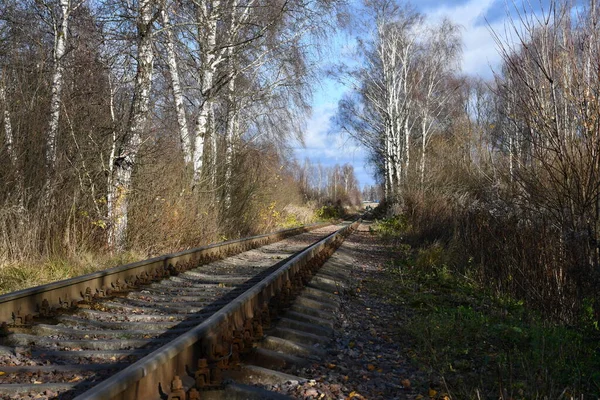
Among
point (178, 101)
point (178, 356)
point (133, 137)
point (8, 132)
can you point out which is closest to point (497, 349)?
point (178, 356)

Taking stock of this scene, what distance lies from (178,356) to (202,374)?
0.18 meters

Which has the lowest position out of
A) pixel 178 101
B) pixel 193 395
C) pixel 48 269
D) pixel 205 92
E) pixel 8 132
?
pixel 193 395

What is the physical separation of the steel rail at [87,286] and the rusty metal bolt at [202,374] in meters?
1.95

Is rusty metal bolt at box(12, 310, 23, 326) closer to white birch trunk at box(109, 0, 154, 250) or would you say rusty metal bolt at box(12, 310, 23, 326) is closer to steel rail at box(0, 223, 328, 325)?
steel rail at box(0, 223, 328, 325)

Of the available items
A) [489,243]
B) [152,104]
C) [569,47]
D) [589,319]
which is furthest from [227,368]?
[152,104]

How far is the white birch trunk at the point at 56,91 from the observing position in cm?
816

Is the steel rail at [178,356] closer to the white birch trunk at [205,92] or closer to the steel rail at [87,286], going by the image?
the steel rail at [87,286]

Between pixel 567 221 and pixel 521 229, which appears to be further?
pixel 521 229

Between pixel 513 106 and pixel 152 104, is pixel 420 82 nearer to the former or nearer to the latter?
pixel 152 104

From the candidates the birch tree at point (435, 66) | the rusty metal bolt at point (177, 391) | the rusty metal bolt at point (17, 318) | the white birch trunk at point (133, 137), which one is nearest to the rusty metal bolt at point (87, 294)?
the rusty metal bolt at point (17, 318)

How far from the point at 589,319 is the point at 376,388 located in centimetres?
262

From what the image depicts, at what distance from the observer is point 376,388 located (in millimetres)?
3473

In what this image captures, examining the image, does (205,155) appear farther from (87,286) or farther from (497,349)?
(497,349)

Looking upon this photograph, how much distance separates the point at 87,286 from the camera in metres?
5.56
